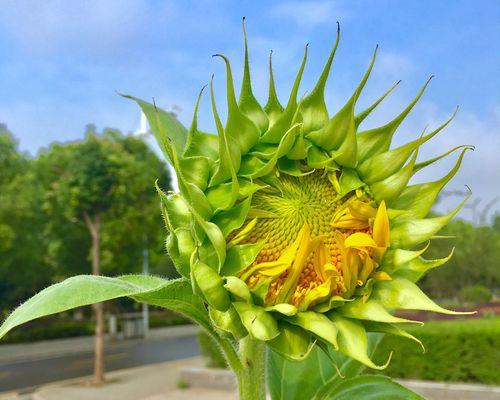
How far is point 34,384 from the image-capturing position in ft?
50.2

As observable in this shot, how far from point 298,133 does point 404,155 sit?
0.47 feet

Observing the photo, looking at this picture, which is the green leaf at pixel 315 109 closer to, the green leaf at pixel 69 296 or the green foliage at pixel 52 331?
the green leaf at pixel 69 296

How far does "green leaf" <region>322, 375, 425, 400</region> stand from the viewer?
1.00 meters

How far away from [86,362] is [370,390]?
18.9 meters

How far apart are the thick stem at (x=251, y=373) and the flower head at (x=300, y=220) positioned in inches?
6.0

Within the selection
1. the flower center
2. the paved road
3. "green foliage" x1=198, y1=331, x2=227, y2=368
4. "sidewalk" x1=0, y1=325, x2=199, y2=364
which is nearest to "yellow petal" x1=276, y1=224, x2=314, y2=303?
the flower center

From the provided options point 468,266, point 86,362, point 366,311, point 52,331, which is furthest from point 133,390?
point 468,266

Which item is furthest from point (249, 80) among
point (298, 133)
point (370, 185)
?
point (370, 185)

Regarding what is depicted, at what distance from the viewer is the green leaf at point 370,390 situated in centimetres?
100

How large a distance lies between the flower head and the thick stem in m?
0.15

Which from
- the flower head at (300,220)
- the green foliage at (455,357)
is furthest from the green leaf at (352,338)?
the green foliage at (455,357)

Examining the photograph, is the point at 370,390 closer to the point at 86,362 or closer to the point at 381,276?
the point at 381,276

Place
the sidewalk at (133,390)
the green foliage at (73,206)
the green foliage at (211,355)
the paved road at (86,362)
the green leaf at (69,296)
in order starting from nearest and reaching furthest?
1. the green leaf at (69,296)
2. the sidewalk at (133,390)
3. the green foliage at (211,355)
4. the green foliage at (73,206)
5. the paved road at (86,362)

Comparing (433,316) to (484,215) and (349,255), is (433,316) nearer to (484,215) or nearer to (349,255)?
(484,215)
